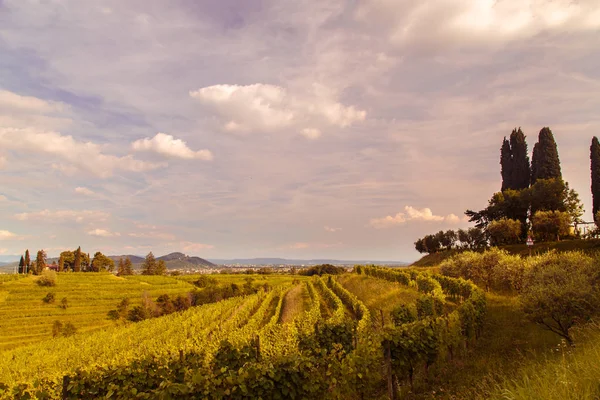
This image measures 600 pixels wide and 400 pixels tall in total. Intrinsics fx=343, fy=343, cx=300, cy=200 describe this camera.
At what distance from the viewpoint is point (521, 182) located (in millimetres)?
67500

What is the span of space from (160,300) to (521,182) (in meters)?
88.7

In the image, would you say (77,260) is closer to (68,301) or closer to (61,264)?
(61,264)

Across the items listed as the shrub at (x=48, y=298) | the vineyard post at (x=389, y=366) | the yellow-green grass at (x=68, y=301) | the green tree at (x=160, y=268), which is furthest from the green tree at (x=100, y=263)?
the vineyard post at (x=389, y=366)

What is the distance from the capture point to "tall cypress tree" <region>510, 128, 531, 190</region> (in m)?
67.3

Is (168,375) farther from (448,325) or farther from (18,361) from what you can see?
(18,361)

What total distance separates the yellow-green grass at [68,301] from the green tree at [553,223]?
286 feet

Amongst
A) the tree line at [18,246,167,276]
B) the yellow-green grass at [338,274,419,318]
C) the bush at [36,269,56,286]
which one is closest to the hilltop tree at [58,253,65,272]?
the tree line at [18,246,167,276]

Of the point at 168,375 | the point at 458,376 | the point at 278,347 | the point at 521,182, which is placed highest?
the point at 521,182

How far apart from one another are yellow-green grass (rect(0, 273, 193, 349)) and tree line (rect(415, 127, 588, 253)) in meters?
82.4

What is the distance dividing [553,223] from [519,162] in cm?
2219

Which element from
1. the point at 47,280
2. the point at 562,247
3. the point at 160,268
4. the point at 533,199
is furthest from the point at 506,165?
the point at 160,268

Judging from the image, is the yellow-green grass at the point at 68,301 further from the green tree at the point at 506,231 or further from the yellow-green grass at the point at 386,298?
the green tree at the point at 506,231

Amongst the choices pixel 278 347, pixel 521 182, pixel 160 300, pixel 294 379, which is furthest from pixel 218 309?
pixel 521 182

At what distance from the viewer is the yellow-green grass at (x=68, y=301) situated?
71.6 metres
